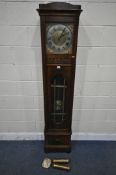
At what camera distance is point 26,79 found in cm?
192

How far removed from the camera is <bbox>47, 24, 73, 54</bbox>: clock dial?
58.1 inches

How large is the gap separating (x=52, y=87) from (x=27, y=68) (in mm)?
336

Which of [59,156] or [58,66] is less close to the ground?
[58,66]

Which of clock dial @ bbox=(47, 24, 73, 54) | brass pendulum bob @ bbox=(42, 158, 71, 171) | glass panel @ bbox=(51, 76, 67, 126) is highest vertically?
clock dial @ bbox=(47, 24, 73, 54)

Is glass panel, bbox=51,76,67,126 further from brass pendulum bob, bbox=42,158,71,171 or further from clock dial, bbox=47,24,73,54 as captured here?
brass pendulum bob, bbox=42,158,71,171

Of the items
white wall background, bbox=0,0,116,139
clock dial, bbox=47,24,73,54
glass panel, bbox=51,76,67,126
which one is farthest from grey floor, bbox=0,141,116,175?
clock dial, bbox=47,24,73,54

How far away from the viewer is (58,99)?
5.96 ft

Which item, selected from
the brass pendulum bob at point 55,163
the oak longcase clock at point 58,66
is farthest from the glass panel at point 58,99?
the brass pendulum bob at point 55,163

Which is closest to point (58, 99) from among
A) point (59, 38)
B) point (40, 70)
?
point (40, 70)

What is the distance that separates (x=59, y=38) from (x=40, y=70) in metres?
0.46

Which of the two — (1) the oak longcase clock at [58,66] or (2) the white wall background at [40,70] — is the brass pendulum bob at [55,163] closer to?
(1) the oak longcase clock at [58,66]

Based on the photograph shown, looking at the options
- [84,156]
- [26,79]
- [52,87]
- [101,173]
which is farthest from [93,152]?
[26,79]

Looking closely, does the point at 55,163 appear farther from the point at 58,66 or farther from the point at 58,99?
the point at 58,66

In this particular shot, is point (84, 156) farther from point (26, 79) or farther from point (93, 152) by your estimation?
point (26, 79)
